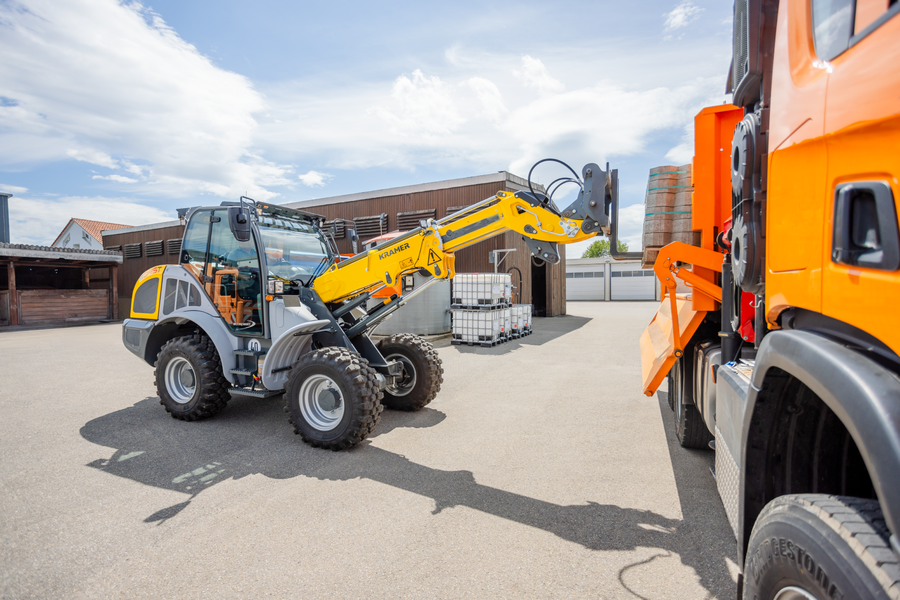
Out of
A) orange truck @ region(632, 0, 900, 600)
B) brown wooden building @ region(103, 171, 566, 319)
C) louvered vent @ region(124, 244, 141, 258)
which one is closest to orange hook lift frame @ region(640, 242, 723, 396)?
orange truck @ region(632, 0, 900, 600)

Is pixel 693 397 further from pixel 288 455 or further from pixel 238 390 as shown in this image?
pixel 238 390

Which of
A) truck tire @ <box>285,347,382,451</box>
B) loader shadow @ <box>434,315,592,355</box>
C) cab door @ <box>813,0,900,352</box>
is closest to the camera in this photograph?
cab door @ <box>813,0,900,352</box>

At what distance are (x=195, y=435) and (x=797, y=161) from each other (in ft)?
19.8

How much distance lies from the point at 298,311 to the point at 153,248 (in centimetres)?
2647

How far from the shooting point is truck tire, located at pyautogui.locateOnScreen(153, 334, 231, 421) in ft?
19.1

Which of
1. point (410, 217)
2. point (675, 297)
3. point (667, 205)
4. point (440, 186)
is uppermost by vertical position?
point (440, 186)

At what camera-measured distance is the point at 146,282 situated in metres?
6.61

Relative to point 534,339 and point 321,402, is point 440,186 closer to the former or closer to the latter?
point 534,339

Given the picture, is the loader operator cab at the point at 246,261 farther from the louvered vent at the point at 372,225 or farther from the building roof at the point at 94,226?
the building roof at the point at 94,226

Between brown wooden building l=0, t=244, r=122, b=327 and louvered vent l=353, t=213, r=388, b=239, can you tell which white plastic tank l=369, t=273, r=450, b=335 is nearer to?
louvered vent l=353, t=213, r=388, b=239

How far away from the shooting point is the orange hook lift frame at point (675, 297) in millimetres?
3660

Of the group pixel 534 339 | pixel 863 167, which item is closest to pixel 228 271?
pixel 863 167

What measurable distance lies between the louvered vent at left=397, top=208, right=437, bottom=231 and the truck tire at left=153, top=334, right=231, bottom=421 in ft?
42.5

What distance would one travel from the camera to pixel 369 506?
12.4ft
